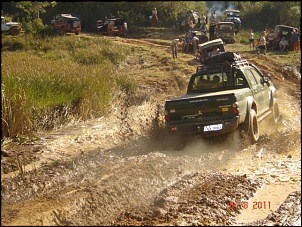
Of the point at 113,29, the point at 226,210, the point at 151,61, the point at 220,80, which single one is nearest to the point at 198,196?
the point at 226,210

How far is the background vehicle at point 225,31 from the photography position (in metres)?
29.2

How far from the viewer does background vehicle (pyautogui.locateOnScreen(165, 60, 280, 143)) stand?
8.88 meters

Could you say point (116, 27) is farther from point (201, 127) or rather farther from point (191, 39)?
point (201, 127)

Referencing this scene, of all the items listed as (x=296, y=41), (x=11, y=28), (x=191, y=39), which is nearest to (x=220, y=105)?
(x=191, y=39)

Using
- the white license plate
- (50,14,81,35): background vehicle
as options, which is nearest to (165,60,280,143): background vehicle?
the white license plate

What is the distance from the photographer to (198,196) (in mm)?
6355

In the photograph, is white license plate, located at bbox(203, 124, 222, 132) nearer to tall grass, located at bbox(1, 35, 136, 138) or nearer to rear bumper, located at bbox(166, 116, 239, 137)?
rear bumper, located at bbox(166, 116, 239, 137)

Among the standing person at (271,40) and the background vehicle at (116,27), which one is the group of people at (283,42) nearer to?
the standing person at (271,40)

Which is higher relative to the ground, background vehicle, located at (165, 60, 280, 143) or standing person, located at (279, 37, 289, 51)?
background vehicle, located at (165, 60, 280, 143)

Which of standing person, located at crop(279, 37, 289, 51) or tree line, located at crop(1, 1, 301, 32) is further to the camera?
tree line, located at crop(1, 1, 301, 32)

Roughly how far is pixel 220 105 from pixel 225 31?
70.1 feet

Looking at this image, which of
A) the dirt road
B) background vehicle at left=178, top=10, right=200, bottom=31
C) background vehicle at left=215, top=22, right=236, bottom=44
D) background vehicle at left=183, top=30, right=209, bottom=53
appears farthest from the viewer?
background vehicle at left=178, top=10, right=200, bottom=31

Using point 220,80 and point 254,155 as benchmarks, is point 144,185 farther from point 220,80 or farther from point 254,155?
point 220,80

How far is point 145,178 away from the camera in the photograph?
6855 millimetres
